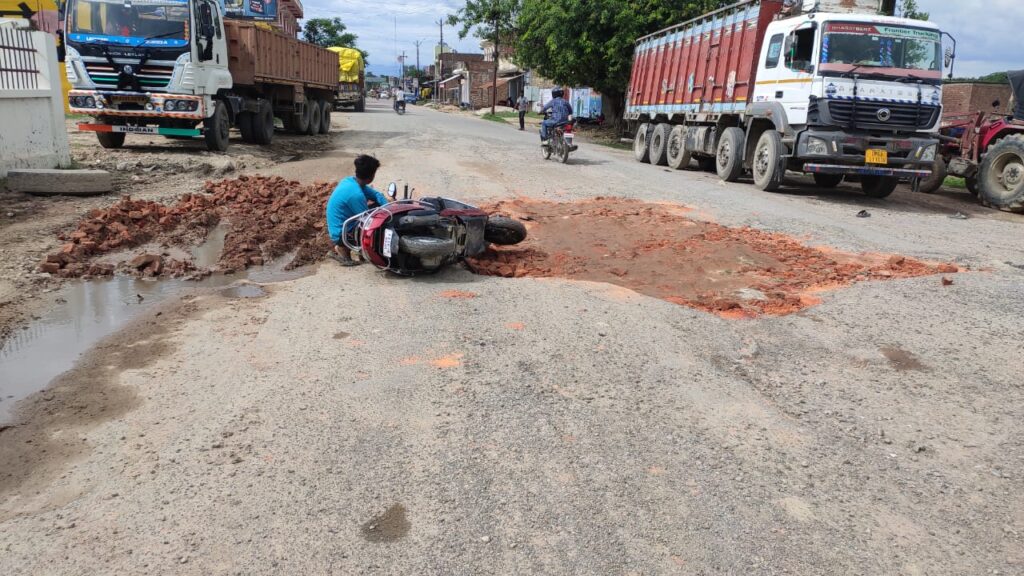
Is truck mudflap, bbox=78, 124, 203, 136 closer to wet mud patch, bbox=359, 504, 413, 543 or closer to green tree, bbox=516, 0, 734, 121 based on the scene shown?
wet mud patch, bbox=359, 504, 413, 543

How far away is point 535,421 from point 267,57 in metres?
15.3

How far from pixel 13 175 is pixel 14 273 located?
3.91 meters

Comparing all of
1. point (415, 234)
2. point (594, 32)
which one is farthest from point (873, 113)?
point (594, 32)

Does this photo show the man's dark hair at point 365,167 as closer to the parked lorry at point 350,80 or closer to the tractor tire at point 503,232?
the tractor tire at point 503,232

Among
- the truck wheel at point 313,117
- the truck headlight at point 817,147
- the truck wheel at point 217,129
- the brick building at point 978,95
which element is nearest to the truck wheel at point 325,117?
the truck wheel at point 313,117

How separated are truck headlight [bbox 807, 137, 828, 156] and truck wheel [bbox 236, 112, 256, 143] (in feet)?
39.1

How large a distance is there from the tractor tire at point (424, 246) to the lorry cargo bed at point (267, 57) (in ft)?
37.7

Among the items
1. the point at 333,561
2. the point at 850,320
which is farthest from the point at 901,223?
the point at 333,561

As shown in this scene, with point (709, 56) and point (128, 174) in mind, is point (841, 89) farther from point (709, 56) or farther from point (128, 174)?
point (128, 174)

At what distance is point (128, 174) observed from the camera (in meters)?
11.5

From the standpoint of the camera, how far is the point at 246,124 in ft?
54.3

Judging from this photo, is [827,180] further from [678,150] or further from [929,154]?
[678,150]

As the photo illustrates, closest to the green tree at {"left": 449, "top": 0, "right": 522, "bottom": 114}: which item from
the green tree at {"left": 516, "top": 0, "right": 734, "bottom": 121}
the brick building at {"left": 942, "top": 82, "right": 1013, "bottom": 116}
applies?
the green tree at {"left": 516, "top": 0, "right": 734, "bottom": 121}

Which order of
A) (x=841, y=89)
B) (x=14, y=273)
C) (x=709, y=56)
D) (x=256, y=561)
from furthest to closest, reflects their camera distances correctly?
(x=709, y=56) < (x=841, y=89) < (x=14, y=273) < (x=256, y=561)
